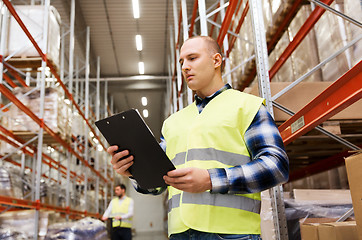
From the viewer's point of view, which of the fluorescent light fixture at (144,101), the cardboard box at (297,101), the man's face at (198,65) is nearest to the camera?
the man's face at (198,65)

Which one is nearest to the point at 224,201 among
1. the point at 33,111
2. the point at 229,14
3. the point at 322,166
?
the point at 229,14

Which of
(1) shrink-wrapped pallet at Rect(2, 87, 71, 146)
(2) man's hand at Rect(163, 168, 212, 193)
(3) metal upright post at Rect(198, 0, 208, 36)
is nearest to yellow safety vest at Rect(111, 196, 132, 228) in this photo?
(1) shrink-wrapped pallet at Rect(2, 87, 71, 146)

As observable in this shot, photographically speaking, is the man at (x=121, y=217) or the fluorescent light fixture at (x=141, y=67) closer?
the man at (x=121, y=217)

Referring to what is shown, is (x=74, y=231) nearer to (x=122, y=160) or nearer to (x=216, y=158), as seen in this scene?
(x=122, y=160)

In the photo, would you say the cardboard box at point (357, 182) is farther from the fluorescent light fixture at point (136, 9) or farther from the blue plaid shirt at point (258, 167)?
the fluorescent light fixture at point (136, 9)

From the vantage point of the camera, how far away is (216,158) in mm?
1767

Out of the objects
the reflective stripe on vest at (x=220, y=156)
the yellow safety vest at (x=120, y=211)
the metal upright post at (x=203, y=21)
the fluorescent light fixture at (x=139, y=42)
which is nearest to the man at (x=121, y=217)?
the yellow safety vest at (x=120, y=211)

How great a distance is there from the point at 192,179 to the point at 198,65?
2.28 feet

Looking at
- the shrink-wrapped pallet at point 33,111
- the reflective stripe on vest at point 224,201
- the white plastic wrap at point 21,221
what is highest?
the shrink-wrapped pallet at point 33,111

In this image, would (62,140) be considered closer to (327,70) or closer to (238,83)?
(238,83)

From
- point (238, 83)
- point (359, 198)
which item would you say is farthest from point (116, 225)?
point (359, 198)

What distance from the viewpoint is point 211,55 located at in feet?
6.71

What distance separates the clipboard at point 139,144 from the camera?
5.55ft

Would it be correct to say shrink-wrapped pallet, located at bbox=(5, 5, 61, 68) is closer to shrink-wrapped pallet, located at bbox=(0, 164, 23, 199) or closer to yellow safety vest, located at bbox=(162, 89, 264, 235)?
shrink-wrapped pallet, located at bbox=(0, 164, 23, 199)
